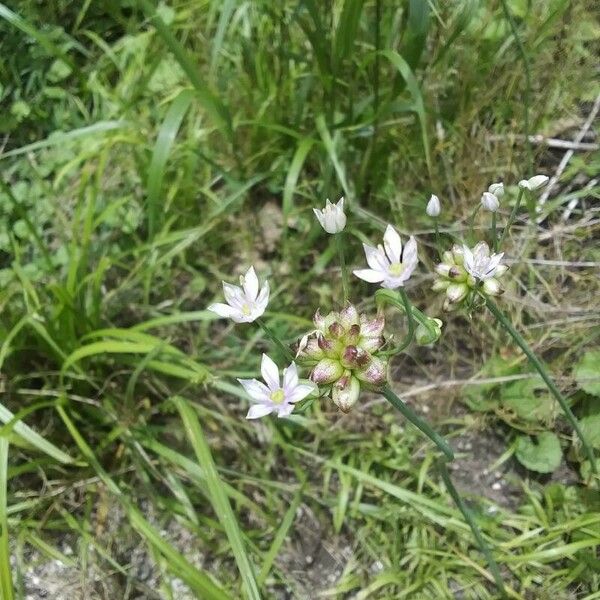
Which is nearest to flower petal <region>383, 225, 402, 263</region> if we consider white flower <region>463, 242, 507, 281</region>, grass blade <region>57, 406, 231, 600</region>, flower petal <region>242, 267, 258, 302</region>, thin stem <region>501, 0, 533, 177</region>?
white flower <region>463, 242, 507, 281</region>

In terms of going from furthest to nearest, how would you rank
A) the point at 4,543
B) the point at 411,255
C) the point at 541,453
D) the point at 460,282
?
the point at 541,453 → the point at 4,543 → the point at 460,282 → the point at 411,255

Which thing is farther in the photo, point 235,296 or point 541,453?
point 541,453

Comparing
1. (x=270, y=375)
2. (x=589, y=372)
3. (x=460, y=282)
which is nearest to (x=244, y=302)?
(x=270, y=375)

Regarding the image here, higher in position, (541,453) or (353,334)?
(353,334)

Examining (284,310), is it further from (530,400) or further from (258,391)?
(258,391)

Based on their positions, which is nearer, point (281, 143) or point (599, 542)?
point (599, 542)

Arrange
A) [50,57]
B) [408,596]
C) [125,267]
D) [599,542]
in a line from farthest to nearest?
[50,57] → [125,267] → [408,596] → [599,542]

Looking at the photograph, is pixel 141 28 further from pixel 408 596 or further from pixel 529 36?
pixel 408 596

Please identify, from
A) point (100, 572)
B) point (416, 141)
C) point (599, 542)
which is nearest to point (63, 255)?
point (100, 572)
